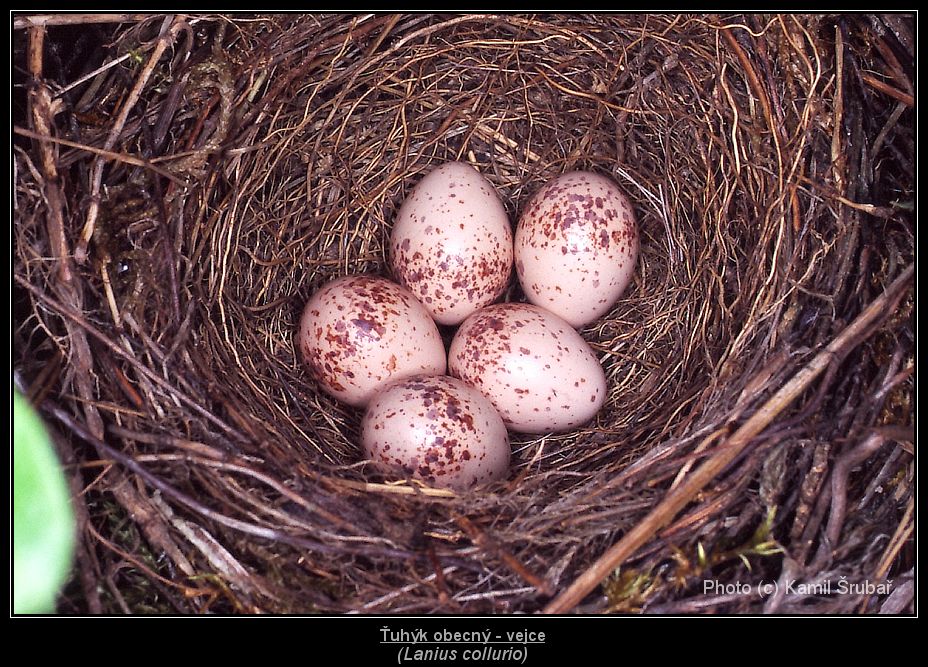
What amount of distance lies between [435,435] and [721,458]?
0.46m

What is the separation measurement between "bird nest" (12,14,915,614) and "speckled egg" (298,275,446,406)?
0.25 feet

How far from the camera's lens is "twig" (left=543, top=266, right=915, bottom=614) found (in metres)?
0.93

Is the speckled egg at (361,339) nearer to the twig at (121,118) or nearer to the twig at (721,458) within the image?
the twig at (121,118)

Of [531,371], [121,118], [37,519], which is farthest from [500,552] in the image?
[121,118]

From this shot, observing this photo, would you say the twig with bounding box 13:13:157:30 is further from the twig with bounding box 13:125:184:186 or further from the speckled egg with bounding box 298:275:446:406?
the speckled egg with bounding box 298:275:446:406

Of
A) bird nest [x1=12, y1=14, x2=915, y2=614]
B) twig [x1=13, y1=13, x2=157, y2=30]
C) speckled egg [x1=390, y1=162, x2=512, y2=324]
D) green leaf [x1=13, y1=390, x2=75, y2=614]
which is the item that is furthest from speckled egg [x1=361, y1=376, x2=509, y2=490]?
twig [x1=13, y1=13, x2=157, y2=30]

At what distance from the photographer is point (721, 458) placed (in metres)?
0.99

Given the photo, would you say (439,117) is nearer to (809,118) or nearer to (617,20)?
(617,20)

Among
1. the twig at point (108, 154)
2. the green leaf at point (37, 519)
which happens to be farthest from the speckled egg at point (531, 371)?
the green leaf at point (37, 519)

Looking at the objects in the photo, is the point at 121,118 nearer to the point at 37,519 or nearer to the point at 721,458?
the point at 37,519

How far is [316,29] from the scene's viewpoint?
1.25 m

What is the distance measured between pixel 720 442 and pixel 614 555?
9.2 inches

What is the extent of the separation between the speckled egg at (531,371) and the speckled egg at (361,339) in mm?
96

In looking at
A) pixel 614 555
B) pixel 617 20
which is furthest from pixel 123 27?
pixel 614 555
